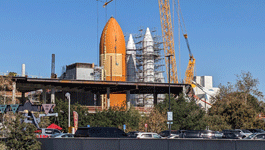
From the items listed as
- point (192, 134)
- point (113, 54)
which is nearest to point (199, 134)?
point (192, 134)

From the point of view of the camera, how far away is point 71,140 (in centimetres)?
2344

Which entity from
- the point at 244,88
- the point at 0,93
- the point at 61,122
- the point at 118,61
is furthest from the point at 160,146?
the point at 118,61

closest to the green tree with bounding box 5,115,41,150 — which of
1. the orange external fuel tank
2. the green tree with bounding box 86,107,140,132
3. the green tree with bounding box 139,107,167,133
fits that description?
the green tree with bounding box 139,107,167,133

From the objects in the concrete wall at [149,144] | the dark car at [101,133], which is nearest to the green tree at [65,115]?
the dark car at [101,133]

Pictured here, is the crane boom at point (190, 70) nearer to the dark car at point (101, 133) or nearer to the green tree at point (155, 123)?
the green tree at point (155, 123)

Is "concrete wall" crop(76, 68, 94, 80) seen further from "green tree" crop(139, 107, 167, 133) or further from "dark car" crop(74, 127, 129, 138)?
"dark car" crop(74, 127, 129, 138)

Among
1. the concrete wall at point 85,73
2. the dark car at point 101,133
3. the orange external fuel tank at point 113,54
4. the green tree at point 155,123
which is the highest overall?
the orange external fuel tank at point 113,54

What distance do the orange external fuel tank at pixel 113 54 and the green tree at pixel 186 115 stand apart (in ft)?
114

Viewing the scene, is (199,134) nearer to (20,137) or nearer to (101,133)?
(101,133)

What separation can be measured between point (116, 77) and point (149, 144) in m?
83.8

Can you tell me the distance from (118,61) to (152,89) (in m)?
14.6

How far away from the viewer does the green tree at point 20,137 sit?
24.1 m

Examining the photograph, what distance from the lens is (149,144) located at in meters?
21.3

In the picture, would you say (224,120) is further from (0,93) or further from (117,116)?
(0,93)
